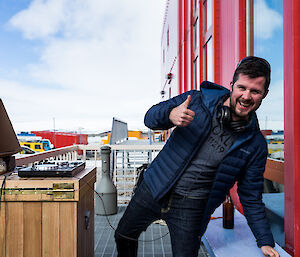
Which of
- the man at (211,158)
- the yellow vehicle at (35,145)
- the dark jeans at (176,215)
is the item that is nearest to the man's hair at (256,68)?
the man at (211,158)

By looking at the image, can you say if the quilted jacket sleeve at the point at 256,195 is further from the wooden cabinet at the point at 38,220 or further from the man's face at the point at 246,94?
the wooden cabinet at the point at 38,220

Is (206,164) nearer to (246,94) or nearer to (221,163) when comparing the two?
(221,163)

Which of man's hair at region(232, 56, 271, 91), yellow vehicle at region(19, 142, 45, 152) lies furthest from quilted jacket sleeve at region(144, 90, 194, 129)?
yellow vehicle at region(19, 142, 45, 152)

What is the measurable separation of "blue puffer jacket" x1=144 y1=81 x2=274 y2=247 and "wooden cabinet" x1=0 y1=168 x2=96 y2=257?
592 mm

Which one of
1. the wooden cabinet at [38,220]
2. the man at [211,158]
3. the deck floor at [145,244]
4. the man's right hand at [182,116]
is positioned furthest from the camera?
the deck floor at [145,244]

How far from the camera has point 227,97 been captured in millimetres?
1598

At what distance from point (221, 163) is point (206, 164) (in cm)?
8

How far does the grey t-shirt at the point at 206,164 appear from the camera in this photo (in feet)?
4.84

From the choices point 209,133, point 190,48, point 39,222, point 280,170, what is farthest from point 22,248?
point 190,48

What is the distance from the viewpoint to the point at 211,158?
1.48 m

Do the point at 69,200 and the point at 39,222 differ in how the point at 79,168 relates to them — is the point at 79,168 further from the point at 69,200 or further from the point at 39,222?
the point at 39,222

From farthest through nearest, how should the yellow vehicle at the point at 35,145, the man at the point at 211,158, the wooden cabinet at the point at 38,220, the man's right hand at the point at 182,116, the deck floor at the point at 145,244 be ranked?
the yellow vehicle at the point at 35,145 → the deck floor at the point at 145,244 → the wooden cabinet at the point at 38,220 → the man at the point at 211,158 → the man's right hand at the point at 182,116

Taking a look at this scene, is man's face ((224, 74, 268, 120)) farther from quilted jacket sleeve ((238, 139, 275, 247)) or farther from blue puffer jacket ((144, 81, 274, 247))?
quilted jacket sleeve ((238, 139, 275, 247))

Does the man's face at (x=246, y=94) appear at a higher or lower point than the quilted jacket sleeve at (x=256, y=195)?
higher
